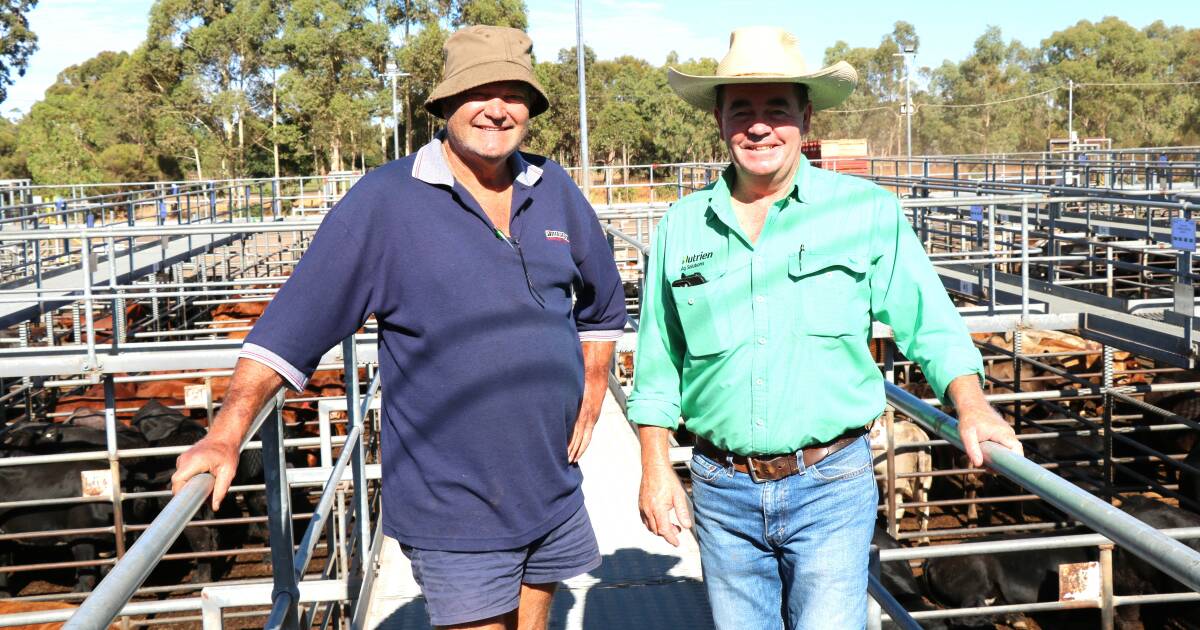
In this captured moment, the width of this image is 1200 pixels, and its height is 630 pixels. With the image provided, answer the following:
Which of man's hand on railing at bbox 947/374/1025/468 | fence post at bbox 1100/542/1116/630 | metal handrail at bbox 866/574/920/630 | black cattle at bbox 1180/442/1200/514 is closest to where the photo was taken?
man's hand on railing at bbox 947/374/1025/468

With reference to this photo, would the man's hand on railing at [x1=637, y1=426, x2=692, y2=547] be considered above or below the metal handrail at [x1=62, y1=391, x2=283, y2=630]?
below

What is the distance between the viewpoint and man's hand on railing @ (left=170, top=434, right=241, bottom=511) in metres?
2.13

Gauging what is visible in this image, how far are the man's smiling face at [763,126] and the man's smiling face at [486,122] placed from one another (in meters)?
0.56

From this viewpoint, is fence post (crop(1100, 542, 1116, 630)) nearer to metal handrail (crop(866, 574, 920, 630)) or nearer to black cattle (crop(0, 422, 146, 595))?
metal handrail (crop(866, 574, 920, 630))

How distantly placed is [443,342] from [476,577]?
0.59 m

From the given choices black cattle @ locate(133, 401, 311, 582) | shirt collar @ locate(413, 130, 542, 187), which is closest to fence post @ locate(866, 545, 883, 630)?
shirt collar @ locate(413, 130, 542, 187)

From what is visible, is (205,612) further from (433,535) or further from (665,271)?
(665,271)

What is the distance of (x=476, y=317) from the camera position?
9.30ft

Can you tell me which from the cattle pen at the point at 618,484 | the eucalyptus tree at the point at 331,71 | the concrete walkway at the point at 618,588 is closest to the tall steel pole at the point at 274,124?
the eucalyptus tree at the point at 331,71

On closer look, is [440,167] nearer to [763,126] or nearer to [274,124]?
[763,126]

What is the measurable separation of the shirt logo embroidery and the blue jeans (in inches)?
18.7

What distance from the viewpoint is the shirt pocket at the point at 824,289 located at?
2633 mm

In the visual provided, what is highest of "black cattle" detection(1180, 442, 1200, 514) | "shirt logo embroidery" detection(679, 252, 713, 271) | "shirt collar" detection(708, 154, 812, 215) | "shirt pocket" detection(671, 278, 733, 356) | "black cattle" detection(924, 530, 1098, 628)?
"shirt collar" detection(708, 154, 812, 215)

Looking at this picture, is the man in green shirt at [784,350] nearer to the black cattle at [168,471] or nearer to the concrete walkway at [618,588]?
the concrete walkway at [618,588]
